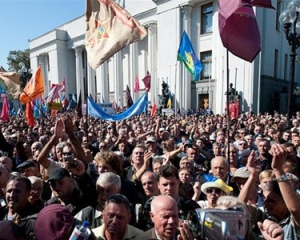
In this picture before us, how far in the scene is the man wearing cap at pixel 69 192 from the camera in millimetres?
2873

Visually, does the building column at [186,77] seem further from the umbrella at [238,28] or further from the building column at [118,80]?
the umbrella at [238,28]

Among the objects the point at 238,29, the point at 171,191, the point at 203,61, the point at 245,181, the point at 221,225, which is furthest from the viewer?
the point at 203,61

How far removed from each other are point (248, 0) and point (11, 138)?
609cm

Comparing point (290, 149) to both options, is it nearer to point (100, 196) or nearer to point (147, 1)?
point (100, 196)

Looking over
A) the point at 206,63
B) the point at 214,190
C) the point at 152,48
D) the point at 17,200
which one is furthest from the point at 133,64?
the point at 17,200

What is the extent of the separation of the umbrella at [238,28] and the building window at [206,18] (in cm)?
2230

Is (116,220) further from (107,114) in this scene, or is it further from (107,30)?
(107,114)

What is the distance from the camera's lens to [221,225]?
149cm

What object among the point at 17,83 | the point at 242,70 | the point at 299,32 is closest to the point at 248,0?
the point at 299,32

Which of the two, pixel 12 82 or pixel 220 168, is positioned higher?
pixel 12 82

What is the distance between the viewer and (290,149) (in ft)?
14.6

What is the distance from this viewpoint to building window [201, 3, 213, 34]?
1006 inches

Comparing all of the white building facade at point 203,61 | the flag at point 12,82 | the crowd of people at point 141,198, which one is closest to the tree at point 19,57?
the white building facade at point 203,61

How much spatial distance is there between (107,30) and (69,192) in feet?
12.3
